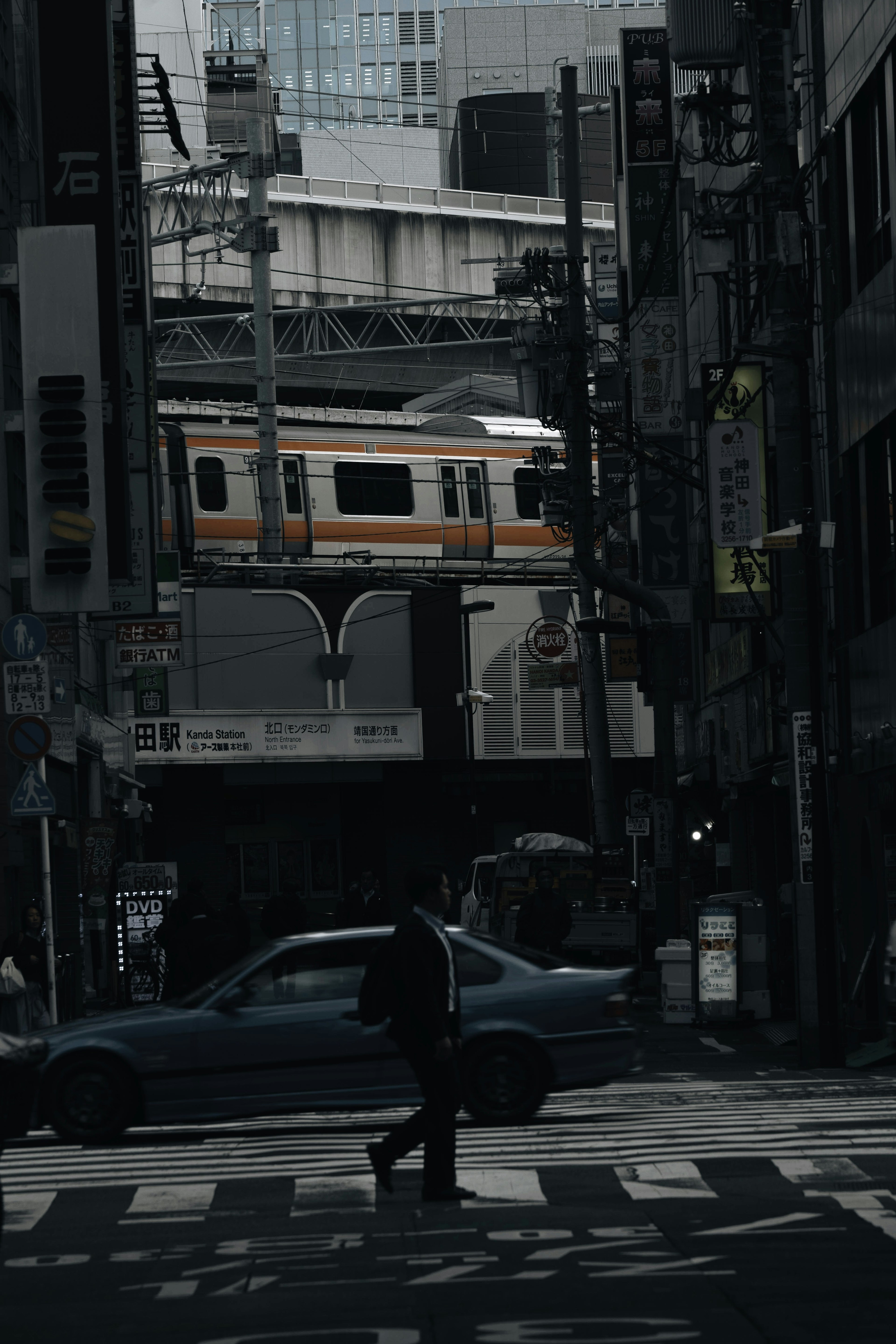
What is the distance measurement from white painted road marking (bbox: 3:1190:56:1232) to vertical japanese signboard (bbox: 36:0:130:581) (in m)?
12.8

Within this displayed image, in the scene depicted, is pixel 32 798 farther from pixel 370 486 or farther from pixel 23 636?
pixel 370 486

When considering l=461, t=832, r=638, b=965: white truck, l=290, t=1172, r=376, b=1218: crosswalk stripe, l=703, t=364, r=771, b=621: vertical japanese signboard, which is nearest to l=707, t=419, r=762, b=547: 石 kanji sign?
l=703, t=364, r=771, b=621: vertical japanese signboard

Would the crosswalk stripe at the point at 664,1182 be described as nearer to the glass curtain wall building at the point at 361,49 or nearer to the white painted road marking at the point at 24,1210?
the white painted road marking at the point at 24,1210

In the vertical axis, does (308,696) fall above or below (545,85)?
below

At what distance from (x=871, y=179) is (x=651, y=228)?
1241 centimetres

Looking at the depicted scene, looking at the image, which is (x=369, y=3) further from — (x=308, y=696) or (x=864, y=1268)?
(x=864, y=1268)

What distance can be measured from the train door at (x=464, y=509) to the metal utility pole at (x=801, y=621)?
30.2 metres

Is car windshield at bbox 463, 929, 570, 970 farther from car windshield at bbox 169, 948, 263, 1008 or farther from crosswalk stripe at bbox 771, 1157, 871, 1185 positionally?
crosswalk stripe at bbox 771, 1157, 871, 1185

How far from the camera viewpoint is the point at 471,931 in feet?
45.2

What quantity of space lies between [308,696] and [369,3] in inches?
3424

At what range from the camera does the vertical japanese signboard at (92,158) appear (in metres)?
23.2

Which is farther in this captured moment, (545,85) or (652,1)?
(652,1)

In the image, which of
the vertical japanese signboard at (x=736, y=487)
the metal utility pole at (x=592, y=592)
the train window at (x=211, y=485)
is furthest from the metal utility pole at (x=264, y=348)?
the vertical japanese signboard at (x=736, y=487)

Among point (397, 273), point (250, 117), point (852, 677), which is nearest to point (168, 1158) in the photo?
point (852, 677)
